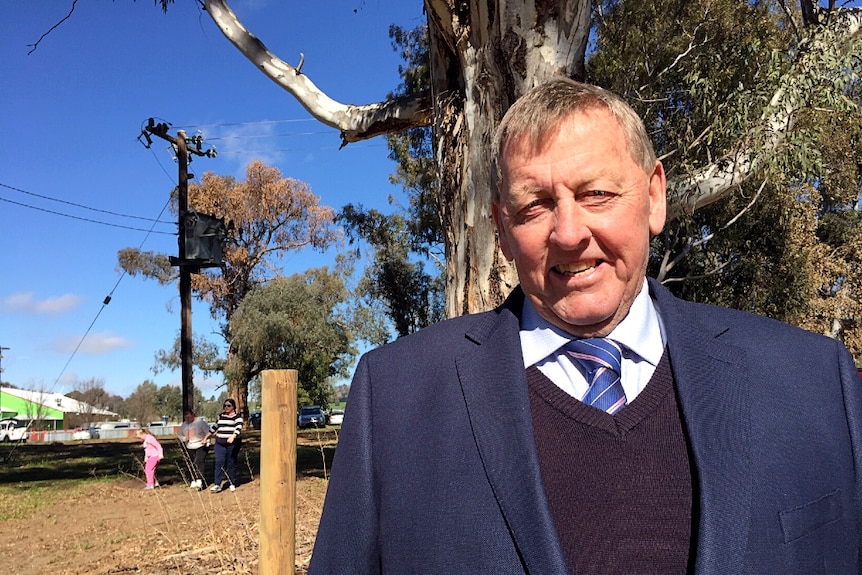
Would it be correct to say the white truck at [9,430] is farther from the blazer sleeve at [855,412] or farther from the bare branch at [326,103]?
the blazer sleeve at [855,412]

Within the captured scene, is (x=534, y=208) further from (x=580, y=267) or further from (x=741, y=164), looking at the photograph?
(x=741, y=164)

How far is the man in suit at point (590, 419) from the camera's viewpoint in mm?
1184

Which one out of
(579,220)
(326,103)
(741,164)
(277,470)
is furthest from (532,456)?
(741,164)

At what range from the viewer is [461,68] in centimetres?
423

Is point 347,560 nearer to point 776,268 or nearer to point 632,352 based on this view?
point 632,352

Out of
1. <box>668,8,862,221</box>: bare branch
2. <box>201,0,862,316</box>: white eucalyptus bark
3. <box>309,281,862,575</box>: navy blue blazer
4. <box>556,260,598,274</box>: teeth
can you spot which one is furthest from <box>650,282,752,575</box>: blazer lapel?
<box>668,8,862,221</box>: bare branch

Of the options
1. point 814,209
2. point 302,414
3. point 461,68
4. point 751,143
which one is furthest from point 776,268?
point 302,414

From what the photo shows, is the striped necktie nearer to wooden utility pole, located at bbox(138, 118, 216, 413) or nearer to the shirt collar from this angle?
the shirt collar

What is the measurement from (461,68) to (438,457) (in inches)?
132

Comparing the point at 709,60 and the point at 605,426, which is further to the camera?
the point at 709,60

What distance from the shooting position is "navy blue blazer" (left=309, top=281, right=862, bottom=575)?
118cm

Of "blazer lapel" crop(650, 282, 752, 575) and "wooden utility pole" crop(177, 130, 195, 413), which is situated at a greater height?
"wooden utility pole" crop(177, 130, 195, 413)

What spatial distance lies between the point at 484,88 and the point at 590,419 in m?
3.09

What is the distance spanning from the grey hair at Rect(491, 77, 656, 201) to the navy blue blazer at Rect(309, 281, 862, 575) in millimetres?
351
